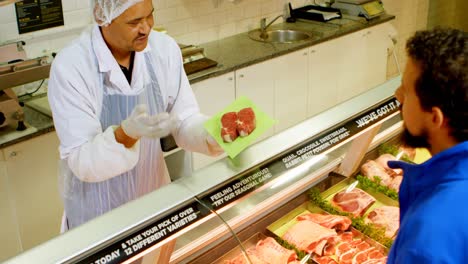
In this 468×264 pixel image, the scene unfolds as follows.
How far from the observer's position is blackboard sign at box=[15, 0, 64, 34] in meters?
3.48

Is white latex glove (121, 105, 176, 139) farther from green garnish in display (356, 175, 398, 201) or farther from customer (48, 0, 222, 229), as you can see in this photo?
green garnish in display (356, 175, 398, 201)

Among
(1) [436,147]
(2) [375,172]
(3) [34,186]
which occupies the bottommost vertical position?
(3) [34,186]

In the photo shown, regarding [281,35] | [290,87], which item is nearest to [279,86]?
[290,87]

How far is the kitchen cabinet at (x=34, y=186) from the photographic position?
3.08 meters

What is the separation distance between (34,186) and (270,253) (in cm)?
178

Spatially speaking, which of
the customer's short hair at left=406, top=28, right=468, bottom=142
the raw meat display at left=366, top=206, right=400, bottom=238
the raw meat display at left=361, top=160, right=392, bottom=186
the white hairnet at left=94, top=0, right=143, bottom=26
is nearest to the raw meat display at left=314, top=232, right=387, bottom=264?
the raw meat display at left=366, top=206, right=400, bottom=238

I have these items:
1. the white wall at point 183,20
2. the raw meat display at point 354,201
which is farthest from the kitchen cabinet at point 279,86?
the raw meat display at point 354,201

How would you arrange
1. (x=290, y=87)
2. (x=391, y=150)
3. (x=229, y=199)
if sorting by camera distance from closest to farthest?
1. (x=229, y=199)
2. (x=391, y=150)
3. (x=290, y=87)

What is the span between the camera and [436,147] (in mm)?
1195

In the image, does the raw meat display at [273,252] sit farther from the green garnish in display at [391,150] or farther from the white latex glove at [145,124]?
the green garnish in display at [391,150]

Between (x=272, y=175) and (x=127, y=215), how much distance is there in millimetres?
510

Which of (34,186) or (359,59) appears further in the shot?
(359,59)

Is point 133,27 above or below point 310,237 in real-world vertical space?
above

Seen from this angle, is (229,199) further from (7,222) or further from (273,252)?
(7,222)
